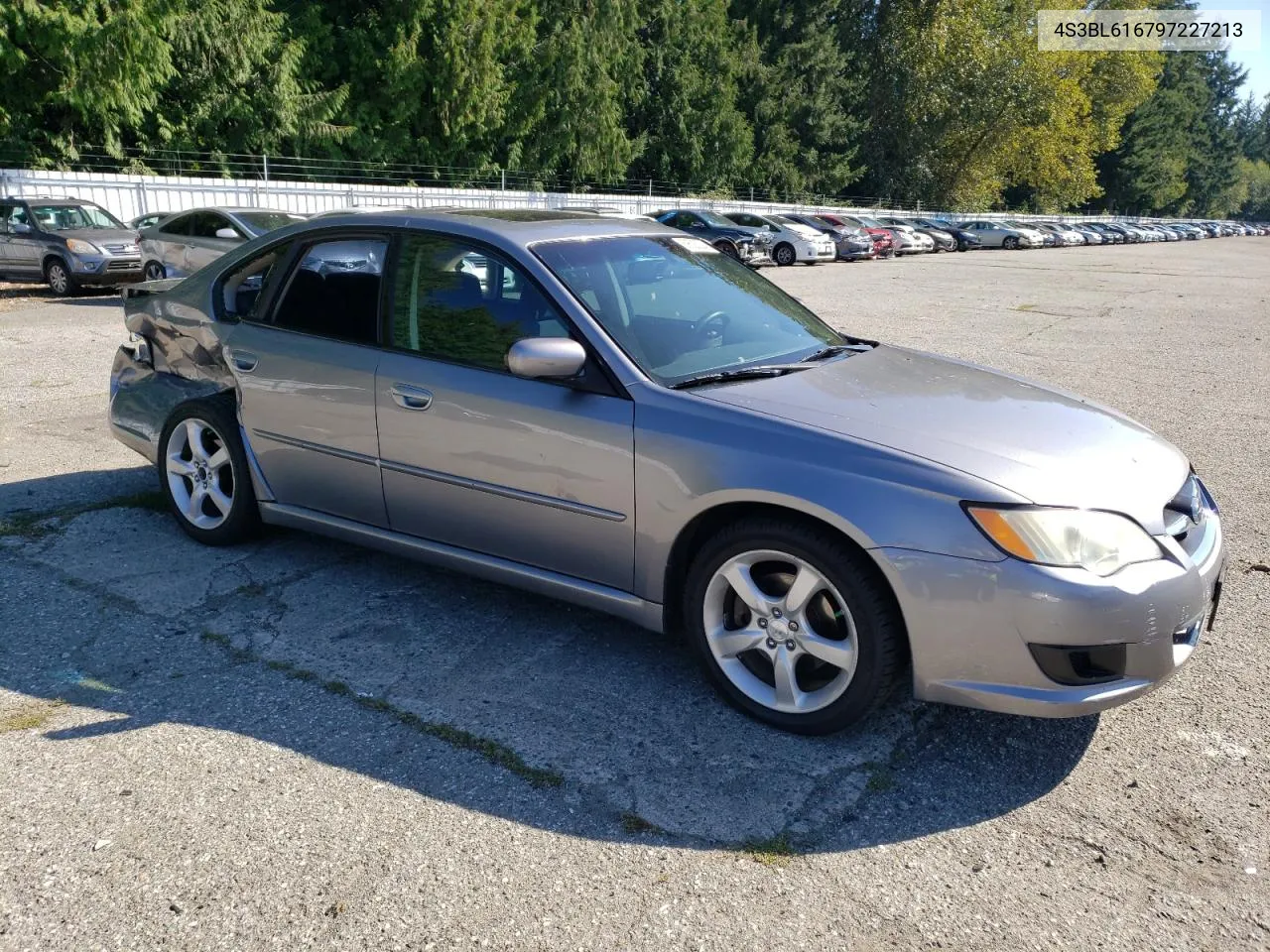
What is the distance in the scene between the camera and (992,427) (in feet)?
11.2

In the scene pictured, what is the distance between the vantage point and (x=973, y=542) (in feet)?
9.69

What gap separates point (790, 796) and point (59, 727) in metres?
2.34

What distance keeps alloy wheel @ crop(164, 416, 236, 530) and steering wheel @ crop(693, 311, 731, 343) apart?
2.29 metres

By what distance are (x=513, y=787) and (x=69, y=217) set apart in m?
18.2

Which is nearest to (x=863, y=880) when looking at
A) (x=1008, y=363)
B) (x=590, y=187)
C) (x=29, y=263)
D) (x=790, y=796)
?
(x=790, y=796)

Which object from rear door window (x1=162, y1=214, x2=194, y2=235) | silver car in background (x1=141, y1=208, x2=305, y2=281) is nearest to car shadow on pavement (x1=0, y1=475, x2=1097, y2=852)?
silver car in background (x1=141, y1=208, x2=305, y2=281)

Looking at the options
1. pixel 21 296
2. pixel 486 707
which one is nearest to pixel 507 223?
pixel 486 707

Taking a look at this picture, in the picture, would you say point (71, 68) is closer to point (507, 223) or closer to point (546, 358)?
point (507, 223)

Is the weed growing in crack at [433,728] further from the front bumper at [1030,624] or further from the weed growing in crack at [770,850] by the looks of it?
the front bumper at [1030,624]

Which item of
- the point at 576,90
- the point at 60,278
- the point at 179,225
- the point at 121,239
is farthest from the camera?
the point at 576,90

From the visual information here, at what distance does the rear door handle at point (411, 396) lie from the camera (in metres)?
3.99

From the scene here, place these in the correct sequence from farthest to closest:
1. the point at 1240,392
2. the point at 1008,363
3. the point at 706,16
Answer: the point at 706,16
the point at 1008,363
the point at 1240,392

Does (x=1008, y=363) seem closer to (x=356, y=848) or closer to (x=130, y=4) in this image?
(x=356, y=848)

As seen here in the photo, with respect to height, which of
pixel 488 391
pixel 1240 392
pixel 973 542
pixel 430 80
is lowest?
pixel 1240 392
